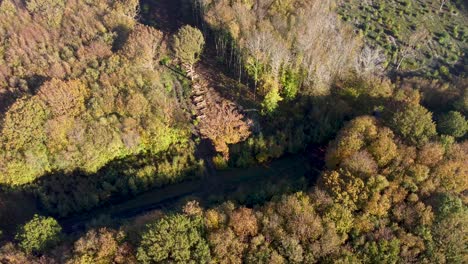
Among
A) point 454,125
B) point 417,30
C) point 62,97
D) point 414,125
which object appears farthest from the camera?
point 417,30

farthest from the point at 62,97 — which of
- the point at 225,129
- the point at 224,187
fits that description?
the point at 224,187

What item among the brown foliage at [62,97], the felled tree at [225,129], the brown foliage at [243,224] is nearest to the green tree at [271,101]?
the felled tree at [225,129]

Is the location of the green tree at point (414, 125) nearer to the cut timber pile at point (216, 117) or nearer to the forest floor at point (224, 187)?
the forest floor at point (224, 187)

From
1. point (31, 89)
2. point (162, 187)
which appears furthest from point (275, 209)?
point (31, 89)

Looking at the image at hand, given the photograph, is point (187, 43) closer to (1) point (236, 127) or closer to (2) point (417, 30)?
(1) point (236, 127)

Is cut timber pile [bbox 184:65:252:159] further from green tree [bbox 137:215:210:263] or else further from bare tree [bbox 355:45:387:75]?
bare tree [bbox 355:45:387:75]

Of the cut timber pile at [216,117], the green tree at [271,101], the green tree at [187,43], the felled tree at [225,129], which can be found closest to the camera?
the felled tree at [225,129]

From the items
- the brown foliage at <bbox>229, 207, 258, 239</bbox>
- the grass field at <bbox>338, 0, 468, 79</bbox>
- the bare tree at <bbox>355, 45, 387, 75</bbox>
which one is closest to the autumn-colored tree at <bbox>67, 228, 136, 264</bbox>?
the brown foliage at <bbox>229, 207, 258, 239</bbox>

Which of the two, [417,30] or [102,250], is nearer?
[102,250]
